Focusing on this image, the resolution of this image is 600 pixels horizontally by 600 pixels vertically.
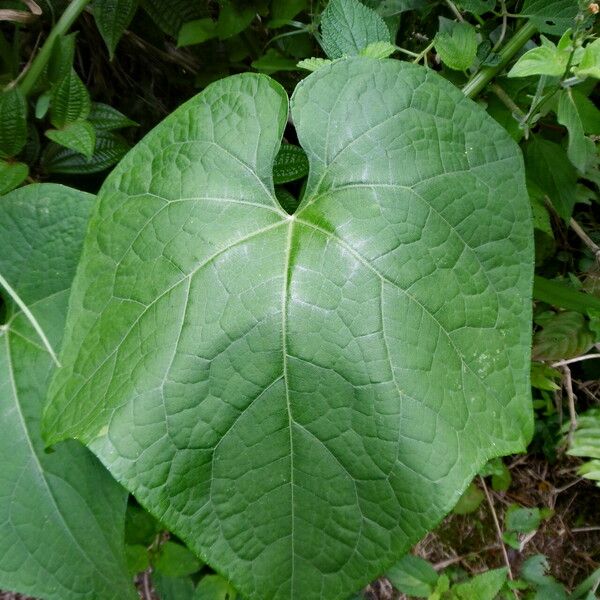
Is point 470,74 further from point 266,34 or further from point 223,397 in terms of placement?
point 223,397

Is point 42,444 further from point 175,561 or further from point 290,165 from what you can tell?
point 290,165

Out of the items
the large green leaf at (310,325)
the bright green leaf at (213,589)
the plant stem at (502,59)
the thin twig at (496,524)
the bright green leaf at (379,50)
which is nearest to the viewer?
the large green leaf at (310,325)

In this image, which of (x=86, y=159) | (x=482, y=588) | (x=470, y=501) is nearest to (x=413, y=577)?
(x=482, y=588)

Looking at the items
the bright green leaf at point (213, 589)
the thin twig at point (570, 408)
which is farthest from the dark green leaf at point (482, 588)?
the bright green leaf at point (213, 589)

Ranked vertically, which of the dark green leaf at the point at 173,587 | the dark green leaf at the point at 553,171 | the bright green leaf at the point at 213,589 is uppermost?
the dark green leaf at the point at 553,171

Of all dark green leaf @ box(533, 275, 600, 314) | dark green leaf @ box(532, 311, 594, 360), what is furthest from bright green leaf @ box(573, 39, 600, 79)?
dark green leaf @ box(532, 311, 594, 360)

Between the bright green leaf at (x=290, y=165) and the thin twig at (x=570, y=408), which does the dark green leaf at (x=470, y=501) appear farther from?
the bright green leaf at (x=290, y=165)

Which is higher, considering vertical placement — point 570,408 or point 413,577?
point 570,408

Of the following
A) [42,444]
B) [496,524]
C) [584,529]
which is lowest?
[584,529]
